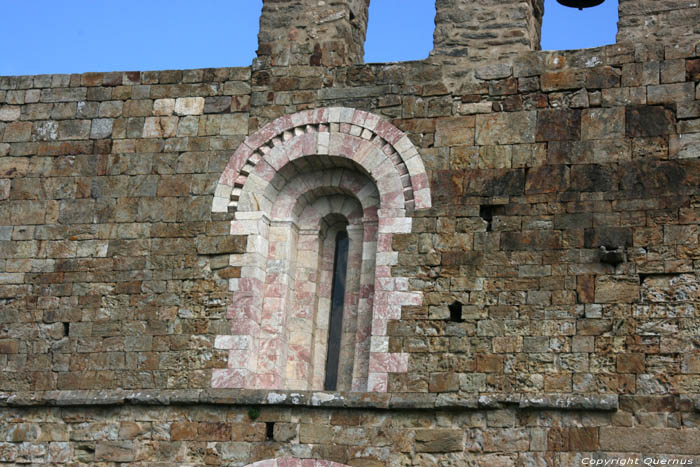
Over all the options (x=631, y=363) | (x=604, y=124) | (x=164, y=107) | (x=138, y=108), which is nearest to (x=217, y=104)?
(x=164, y=107)

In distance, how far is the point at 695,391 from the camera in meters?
12.3

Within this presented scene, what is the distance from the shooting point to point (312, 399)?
43.3ft

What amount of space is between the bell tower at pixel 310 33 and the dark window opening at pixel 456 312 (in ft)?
9.68

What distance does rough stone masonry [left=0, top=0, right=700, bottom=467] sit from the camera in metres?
12.8

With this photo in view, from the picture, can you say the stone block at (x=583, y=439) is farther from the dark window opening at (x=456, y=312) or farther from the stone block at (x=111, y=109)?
the stone block at (x=111, y=109)

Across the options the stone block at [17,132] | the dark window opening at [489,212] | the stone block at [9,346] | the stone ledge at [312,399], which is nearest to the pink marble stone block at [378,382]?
the stone ledge at [312,399]

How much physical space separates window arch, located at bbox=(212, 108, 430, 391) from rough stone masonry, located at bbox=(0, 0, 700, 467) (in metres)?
0.02

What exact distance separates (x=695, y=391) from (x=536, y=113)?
10.2 ft

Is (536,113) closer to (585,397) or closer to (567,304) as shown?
(567,304)

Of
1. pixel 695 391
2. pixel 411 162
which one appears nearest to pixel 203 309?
pixel 411 162

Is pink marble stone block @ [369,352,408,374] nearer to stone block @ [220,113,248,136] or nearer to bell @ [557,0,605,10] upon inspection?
stone block @ [220,113,248,136]

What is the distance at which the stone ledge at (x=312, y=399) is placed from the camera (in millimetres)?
12547

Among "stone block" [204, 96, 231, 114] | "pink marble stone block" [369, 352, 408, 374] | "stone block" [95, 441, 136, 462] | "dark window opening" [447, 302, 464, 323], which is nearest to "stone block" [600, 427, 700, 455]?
"dark window opening" [447, 302, 464, 323]

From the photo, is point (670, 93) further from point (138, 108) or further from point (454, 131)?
point (138, 108)
